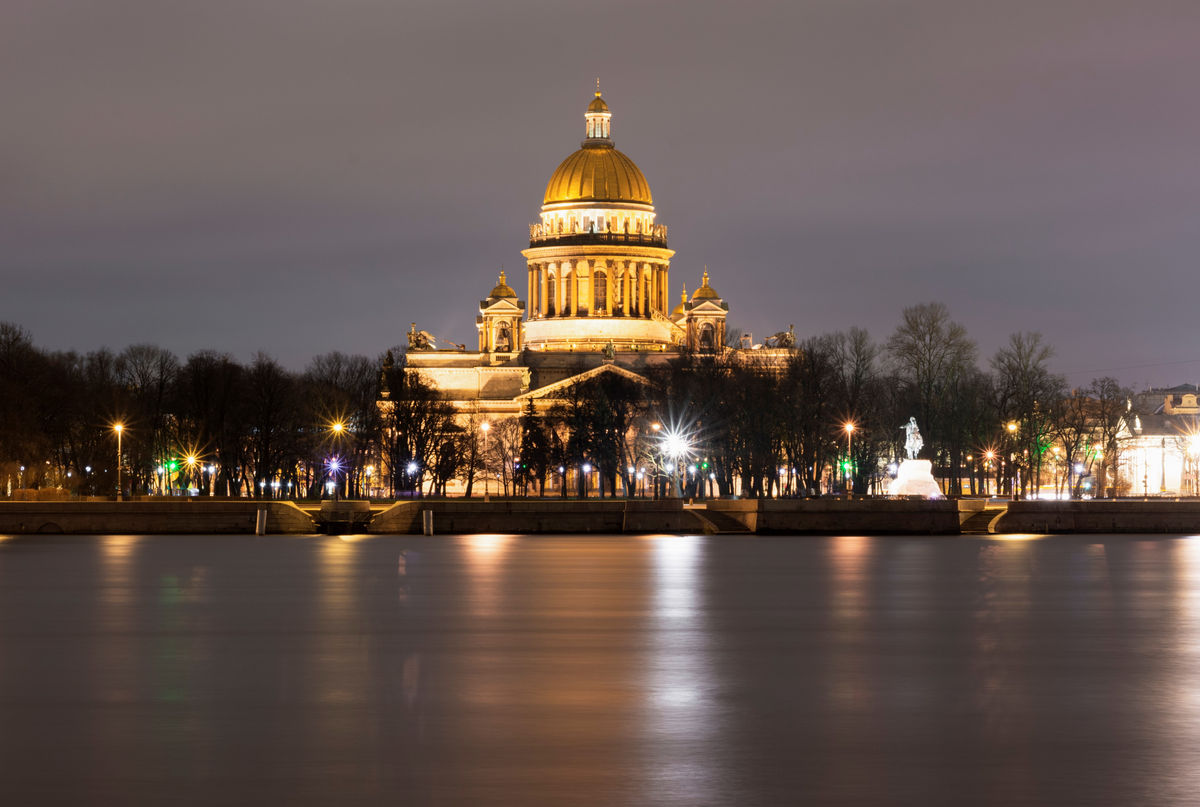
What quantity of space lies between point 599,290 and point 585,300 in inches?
77.8

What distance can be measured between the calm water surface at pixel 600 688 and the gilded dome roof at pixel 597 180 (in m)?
120

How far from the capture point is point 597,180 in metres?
168

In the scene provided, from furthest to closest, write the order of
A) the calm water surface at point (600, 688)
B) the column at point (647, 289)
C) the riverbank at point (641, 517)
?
the column at point (647, 289) < the riverbank at point (641, 517) < the calm water surface at point (600, 688)

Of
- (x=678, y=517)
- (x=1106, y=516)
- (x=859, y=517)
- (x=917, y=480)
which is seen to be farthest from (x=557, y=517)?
(x=1106, y=516)

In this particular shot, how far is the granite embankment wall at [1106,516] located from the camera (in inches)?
3039

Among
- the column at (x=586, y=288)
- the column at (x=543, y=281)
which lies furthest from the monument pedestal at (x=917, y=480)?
the column at (x=543, y=281)

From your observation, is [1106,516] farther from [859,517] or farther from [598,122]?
[598,122]

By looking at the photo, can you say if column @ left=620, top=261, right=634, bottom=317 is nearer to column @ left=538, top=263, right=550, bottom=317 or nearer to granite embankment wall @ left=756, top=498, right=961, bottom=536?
column @ left=538, top=263, right=550, bottom=317

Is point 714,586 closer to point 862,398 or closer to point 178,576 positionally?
point 178,576

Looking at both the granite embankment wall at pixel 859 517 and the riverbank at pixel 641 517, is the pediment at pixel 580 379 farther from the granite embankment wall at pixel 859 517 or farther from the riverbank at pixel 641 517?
the granite embankment wall at pixel 859 517

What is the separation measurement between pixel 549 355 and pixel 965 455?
5221 centimetres

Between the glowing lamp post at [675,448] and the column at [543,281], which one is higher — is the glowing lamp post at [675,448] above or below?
below

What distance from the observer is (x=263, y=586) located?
4538 cm

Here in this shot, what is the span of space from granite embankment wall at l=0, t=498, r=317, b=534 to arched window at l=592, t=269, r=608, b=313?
89.2 m
